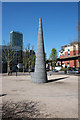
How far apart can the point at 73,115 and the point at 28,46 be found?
3316cm

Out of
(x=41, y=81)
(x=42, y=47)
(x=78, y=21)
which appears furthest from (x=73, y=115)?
(x=78, y=21)

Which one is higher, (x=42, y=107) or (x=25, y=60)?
(x=25, y=60)

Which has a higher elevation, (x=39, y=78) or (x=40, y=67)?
(x=40, y=67)

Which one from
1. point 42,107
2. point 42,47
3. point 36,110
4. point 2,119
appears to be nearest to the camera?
point 2,119

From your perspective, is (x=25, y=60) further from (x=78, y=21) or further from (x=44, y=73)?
(x=44, y=73)

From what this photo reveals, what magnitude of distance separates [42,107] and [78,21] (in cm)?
1852

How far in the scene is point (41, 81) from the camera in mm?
11742

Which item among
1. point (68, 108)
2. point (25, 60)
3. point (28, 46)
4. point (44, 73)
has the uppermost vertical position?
point (28, 46)

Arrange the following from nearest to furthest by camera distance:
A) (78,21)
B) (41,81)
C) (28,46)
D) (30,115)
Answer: (30,115) < (41,81) < (78,21) < (28,46)

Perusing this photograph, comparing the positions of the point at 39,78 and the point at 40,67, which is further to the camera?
the point at 40,67

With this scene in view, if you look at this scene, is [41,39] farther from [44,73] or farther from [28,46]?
[28,46]

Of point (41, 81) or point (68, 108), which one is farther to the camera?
point (41, 81)

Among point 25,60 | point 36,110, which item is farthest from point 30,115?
point 25,60

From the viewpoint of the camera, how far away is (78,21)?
1909cm
